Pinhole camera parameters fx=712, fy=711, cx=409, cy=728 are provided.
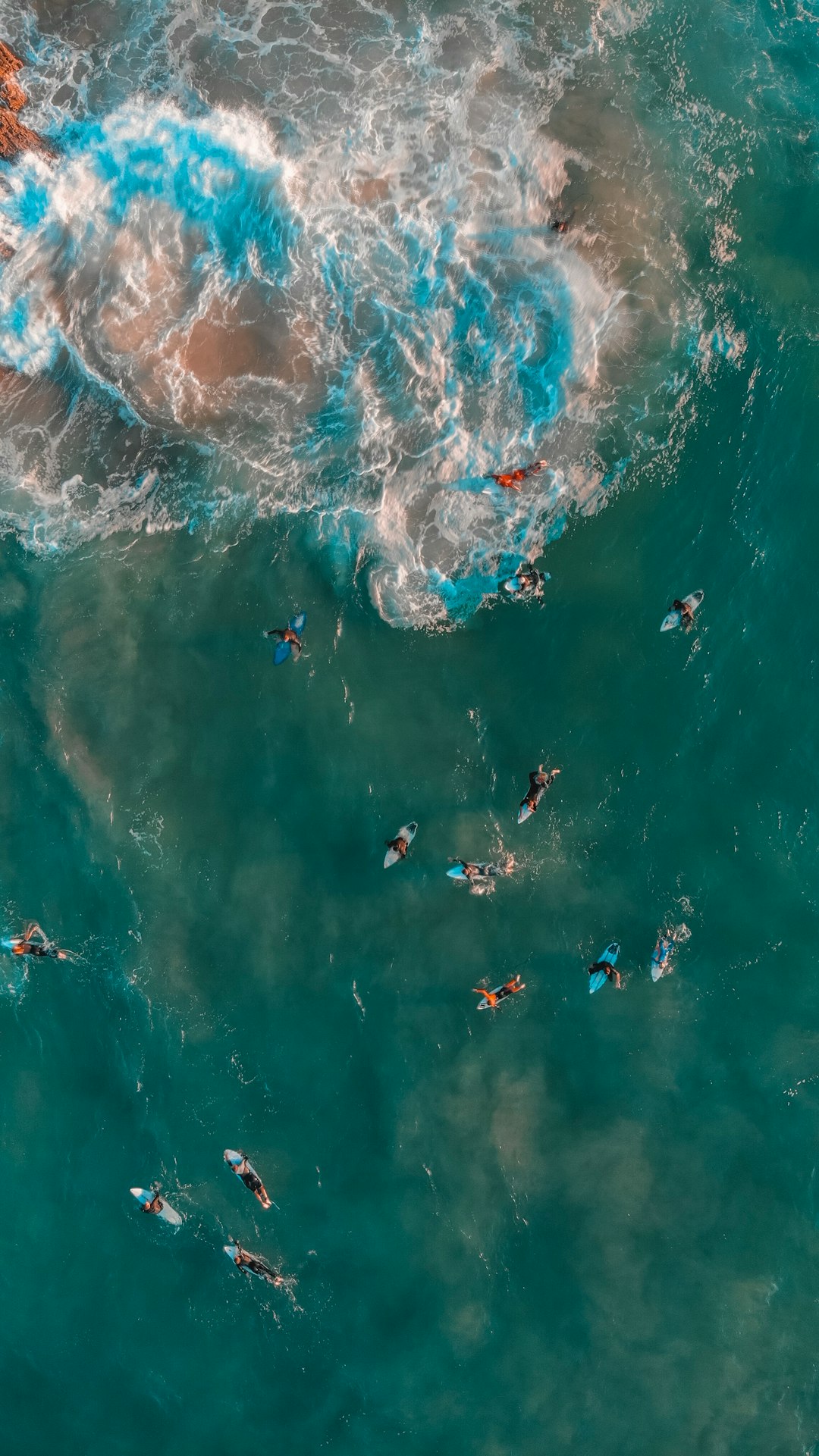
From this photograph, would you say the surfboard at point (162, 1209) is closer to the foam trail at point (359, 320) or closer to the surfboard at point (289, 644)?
the surfboard at point (289, 644)

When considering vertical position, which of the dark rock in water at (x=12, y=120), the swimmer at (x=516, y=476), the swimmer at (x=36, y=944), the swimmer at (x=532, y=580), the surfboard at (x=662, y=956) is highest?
the swimmer at (x=516, y=476)

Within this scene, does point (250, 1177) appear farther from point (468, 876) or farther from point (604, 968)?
point (604, 968)

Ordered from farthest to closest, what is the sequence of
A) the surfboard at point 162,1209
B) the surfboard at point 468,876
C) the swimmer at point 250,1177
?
the surfboard at point 162,1209
the swimmer at point 250,1177
the surfboard at point 468,876

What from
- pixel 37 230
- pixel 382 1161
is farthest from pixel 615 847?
pixel 37 230

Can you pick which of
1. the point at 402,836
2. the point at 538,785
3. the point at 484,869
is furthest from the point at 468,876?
the point at 538,785

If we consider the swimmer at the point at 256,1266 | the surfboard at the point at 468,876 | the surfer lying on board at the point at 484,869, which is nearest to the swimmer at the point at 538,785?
the surfer lying on board at the point at 484,869
